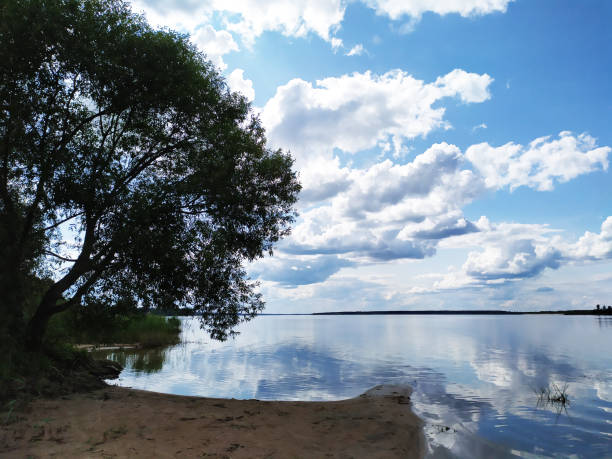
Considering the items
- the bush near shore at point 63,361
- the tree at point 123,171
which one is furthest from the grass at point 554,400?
the bush near shore at point 63,361

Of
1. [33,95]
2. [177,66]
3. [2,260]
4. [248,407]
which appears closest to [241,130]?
[177,66]

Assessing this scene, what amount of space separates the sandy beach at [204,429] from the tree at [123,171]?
193 inches

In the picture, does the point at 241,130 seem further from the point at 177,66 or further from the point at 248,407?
the point at 248,407

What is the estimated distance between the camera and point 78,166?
52.6 feet

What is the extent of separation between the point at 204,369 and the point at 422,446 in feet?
71.3

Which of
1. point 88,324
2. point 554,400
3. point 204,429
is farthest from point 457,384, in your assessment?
point 88,324

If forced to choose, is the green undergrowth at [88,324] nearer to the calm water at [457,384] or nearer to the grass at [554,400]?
the calm water at [457,384]

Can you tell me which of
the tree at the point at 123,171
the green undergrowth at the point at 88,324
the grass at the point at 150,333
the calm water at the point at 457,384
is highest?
the tree at the point at 123,171

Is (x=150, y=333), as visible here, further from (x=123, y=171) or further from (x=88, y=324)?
(x=123, y=171)

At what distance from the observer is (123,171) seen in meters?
17.7

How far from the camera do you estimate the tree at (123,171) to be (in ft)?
50.9

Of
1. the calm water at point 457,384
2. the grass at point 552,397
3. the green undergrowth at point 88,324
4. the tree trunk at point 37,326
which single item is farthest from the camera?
the green undergrowth at point 88,324

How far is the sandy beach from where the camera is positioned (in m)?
9.43

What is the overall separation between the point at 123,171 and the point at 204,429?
11.6m
